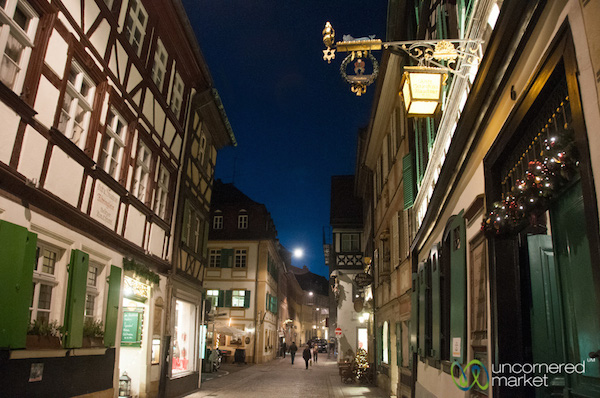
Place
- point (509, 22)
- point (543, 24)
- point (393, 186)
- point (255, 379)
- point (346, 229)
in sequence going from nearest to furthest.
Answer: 1. point (543, 24)
2. point (509, 22)
3. point (393, 186)
4. point (255, 379)
5. point (346, 229)

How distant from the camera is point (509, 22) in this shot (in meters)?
4.29

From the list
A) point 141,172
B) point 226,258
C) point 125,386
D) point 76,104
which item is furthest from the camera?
point 226,258

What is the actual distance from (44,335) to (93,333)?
64.5 inches

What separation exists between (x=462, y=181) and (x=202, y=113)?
11.9m

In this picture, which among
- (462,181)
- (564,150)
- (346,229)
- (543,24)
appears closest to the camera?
(564,150)

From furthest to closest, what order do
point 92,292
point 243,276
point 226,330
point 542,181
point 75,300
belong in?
point 243,276 → point 226,330 → point 92,292 → point 75,300 → point 542,181

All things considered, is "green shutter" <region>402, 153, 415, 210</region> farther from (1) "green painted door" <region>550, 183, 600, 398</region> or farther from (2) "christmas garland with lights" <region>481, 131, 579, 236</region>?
(1) "green painted door" <region>550, 183, 600, 398</region>

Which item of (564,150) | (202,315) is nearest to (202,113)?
(202,315)

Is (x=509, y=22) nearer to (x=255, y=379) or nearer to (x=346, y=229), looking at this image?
(x=255, y=379)

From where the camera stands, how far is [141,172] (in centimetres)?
1195

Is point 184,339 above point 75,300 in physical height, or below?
below

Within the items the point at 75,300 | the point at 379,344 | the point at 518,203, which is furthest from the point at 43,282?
the point at 379,344

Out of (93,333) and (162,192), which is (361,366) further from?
(93,333)

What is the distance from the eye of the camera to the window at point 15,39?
636 centimetres
